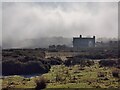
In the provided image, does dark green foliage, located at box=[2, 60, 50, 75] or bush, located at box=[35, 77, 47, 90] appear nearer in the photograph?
bush, located at box=[35, 77, 47, 90]

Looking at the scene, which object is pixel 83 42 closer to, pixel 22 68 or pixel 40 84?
pixel 22 68

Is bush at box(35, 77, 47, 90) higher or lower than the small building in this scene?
lower

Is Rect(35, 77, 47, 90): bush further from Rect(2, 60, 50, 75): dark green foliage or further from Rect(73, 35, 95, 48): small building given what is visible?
Rect(73, 35, 95, 48): small building

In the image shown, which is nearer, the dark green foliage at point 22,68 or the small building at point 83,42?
the dark green foliage at point 22,68

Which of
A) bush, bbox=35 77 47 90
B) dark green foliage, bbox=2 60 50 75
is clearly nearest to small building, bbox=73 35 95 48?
dark green foliage, bbox=2 60 50 75

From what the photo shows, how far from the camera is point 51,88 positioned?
3422 cm

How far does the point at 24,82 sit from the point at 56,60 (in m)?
26.5

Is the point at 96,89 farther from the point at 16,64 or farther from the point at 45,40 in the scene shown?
the point at 45,40

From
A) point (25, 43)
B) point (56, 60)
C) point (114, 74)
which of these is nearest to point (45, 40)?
point (25, 43)

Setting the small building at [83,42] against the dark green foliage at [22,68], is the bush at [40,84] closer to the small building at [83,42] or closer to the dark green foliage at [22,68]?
the dark green foliage at [22,68]

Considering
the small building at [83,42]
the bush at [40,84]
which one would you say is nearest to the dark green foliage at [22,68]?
the bush at [40,84]

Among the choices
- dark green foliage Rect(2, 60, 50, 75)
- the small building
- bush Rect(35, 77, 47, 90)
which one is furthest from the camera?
the small building

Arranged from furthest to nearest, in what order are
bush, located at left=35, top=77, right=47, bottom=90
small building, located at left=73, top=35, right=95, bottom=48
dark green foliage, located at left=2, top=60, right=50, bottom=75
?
small building, located at left=73, top=35, right=95, bottom=48 < dark green foliage, located at left=2, top=60, right=50, bottom=75 < bush, located at left=35, top=77, right=47, bottom=90

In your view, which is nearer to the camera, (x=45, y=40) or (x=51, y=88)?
(x=51, y=88)
